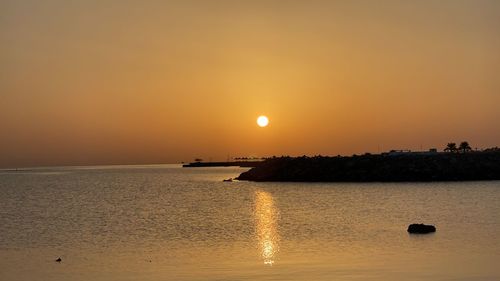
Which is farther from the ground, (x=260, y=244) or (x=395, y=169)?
(x=395, y=169)

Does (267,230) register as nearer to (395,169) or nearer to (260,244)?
(260,244)

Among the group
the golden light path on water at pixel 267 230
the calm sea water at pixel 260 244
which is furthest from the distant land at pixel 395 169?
the golden light path on water at pixel 267 230

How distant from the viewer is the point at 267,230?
38844mm

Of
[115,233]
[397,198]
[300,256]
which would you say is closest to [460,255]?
[300,256]

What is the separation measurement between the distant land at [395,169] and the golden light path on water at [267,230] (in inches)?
2082

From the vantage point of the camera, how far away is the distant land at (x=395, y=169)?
352ft

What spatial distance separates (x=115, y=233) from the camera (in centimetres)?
3894

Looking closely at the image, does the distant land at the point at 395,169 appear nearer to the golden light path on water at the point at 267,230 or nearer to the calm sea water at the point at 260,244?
the calm sea water at the point at 260,244

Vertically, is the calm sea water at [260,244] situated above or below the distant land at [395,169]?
below

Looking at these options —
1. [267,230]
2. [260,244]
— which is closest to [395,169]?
[267,230]

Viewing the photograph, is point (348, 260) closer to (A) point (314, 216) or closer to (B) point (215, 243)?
(B) point (215, 243)

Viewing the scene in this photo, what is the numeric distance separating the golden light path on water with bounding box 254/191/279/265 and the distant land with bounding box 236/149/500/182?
52.9 meters

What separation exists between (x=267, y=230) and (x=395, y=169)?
76849mm

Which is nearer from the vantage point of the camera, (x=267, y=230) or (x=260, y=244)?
(x=260, y=244)
